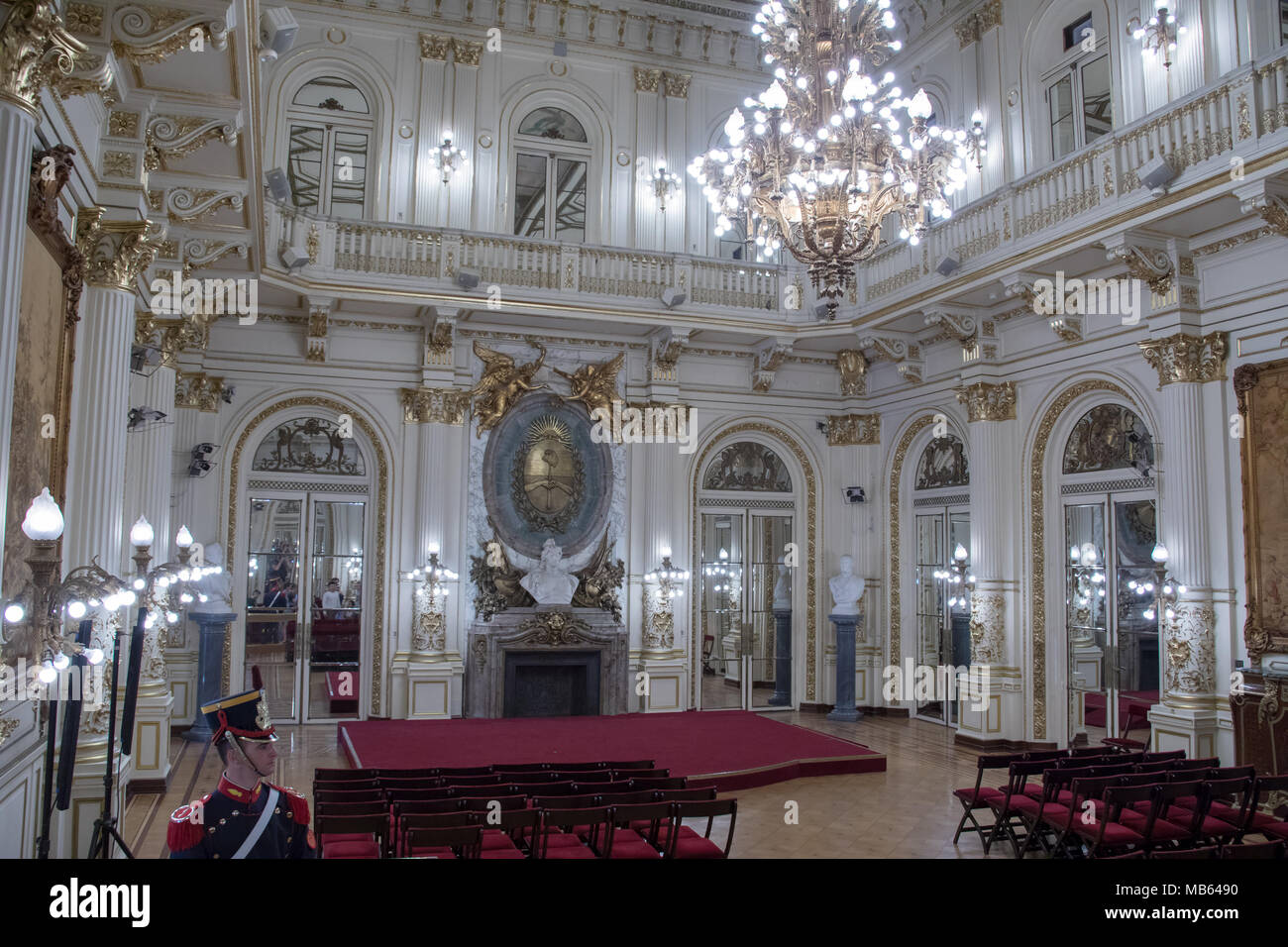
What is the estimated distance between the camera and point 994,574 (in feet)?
38.7

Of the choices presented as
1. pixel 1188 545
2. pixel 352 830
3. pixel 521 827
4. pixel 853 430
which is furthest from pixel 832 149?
pixel 853 430

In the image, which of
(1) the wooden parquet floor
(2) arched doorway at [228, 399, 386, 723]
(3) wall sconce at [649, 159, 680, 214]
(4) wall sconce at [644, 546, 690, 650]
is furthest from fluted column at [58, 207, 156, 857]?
(3) wall sconce at [649, 159, 680, 214]

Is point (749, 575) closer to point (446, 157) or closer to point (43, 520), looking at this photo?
point (446, 157)

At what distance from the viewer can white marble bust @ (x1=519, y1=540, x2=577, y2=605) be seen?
12969mm

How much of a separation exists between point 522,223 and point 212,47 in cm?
856

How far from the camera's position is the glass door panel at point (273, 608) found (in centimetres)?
1245

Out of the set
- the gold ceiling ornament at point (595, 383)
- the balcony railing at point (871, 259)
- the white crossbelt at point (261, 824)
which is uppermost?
the balcony railing at point (871, 259)

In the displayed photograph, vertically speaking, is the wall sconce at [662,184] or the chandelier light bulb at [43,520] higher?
the wall sconce at [662,184]

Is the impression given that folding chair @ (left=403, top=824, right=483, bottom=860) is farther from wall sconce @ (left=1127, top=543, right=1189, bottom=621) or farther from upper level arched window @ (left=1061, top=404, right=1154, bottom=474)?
upper level arched window @ (left=1061, top=404, right=1154, bottom=474)

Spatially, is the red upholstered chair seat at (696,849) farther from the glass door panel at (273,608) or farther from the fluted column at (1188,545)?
the glass door panel at (273,608)

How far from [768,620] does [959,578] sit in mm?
3008

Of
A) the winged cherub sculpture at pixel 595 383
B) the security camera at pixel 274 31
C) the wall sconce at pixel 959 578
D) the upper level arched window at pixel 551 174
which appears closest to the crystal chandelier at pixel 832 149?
the security camera at pixel 274 31

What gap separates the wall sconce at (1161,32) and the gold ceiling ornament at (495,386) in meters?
8.04
